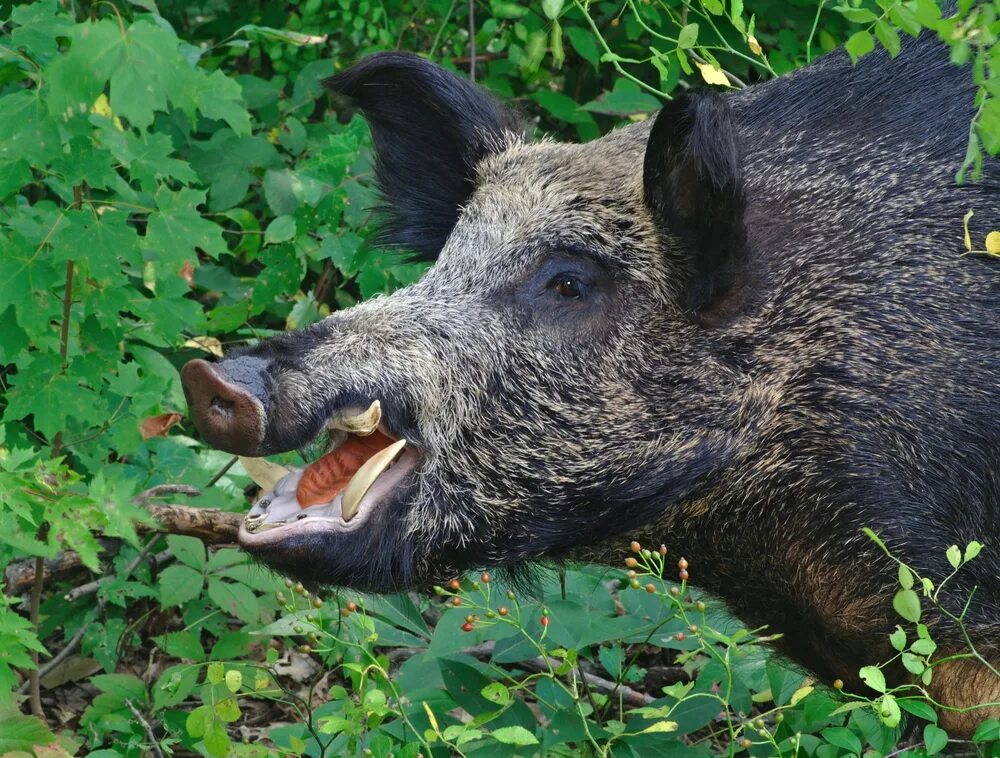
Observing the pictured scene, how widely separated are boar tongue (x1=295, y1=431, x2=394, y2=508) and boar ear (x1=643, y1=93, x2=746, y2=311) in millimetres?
772

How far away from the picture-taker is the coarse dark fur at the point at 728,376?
115 inches

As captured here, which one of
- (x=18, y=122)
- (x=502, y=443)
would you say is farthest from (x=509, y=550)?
(x=18, y=122)

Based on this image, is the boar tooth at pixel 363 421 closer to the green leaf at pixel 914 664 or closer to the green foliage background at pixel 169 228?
the green foliage background at pixel 169 228

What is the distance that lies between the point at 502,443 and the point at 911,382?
891mm

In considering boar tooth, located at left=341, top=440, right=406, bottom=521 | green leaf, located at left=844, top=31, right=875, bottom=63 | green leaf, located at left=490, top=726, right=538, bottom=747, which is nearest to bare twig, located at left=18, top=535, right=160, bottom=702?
boar tooth, located at left=341, top=440, right=406, bottom=521

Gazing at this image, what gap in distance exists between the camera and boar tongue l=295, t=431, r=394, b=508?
9.59ft

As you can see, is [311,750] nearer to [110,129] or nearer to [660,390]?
[660,390]

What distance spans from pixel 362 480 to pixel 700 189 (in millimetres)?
956

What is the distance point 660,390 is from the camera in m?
3.07

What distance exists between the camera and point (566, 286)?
124 inches

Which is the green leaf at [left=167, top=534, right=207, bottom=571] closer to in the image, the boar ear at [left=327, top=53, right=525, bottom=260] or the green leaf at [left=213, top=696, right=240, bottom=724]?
the green leaf at [left=213, top=696, right=240, bottom=724]

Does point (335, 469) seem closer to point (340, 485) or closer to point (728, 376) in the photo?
point (340, 485)

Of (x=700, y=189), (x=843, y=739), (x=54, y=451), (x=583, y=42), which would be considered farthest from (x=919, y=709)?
(x=583, y=42)

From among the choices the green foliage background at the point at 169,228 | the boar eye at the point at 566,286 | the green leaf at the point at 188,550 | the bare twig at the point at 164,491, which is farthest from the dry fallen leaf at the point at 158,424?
the boar eye at the point at 566,286
